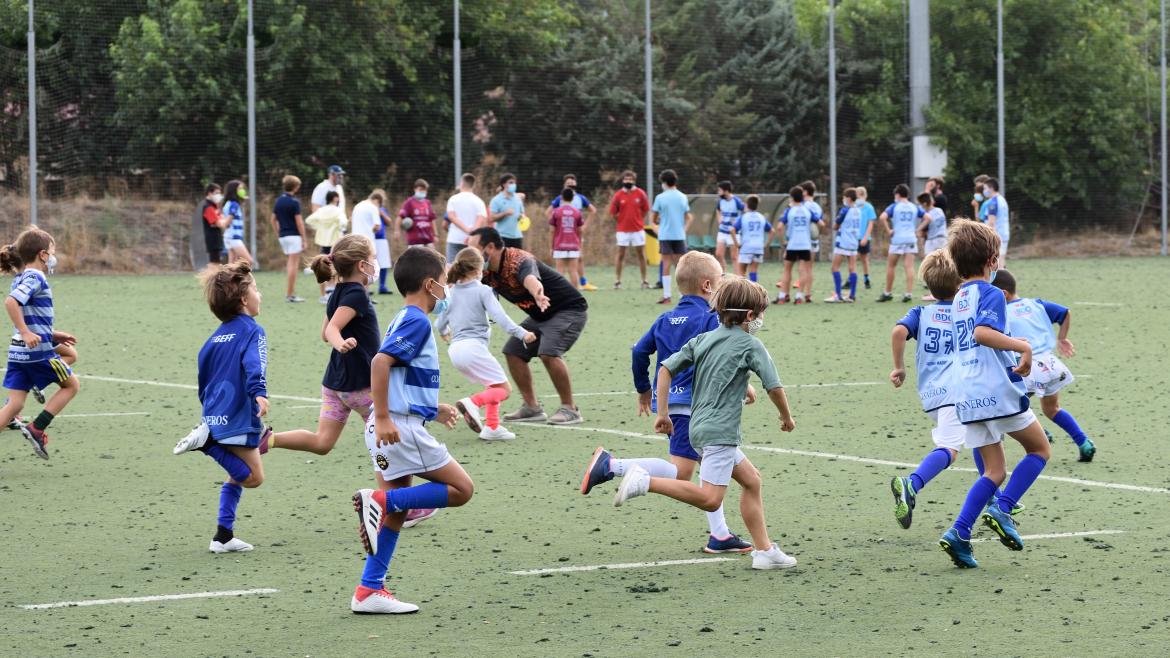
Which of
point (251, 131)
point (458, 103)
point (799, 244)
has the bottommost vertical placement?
point (799, 244)

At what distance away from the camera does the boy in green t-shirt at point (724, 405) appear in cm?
691

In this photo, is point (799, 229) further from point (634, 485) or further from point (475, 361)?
point (634, 485)

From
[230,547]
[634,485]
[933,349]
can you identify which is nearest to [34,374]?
[230,547]

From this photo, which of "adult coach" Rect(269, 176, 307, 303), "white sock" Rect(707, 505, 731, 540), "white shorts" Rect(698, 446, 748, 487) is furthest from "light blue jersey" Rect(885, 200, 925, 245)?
"white shorts" Rect(698, 446, 748, 487)

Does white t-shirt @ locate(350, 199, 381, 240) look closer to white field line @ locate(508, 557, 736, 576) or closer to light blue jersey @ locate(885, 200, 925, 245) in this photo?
light blue jersey @ locate(885, 200, 925, 245)

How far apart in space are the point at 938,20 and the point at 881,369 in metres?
27.0

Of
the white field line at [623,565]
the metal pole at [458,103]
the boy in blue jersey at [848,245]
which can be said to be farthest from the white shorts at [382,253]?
the white field line at [623,565]

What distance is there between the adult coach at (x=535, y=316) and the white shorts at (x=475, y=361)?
543mm

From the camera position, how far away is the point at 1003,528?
7.06m

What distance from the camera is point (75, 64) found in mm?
33156

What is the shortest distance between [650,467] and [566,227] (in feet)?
60.3

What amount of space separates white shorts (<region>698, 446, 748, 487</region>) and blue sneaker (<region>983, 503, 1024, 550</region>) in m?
1.16

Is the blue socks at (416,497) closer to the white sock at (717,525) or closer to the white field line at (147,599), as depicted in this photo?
the white field line at (147,599)

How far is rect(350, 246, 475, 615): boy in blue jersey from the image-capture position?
6293 millimetres
